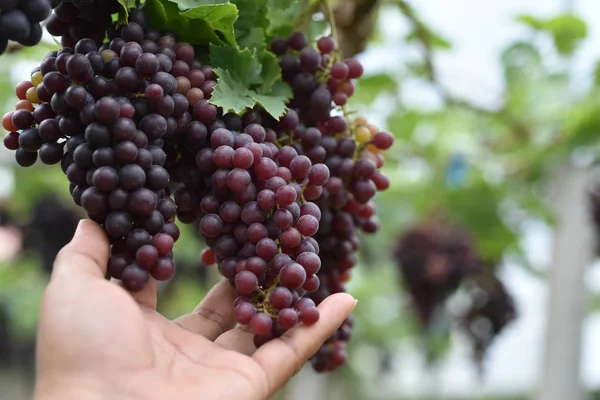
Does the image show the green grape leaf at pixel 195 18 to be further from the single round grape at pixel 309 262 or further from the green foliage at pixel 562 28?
the green foliage at pixel 562 28

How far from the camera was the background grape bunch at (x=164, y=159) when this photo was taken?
0.59 metres

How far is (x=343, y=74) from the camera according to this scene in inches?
30.7

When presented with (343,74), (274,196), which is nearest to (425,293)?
(343,74)

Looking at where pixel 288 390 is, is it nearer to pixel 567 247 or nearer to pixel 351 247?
pixel 567 247

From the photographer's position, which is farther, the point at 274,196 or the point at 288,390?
the point at 288,390

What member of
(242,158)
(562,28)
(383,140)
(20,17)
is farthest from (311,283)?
(562,28)

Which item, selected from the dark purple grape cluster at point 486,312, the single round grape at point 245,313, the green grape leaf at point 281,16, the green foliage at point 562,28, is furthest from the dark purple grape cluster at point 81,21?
the dark purple grape cluster at point 486,312

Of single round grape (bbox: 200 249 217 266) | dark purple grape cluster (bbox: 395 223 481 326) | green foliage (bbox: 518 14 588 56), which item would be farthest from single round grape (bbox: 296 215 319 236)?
green foliage (bbox: 518 14 588 56)

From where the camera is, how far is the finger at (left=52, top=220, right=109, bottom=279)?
0.59 metres

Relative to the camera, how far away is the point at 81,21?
2.18 feet

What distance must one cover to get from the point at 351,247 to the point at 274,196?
0.24 metres

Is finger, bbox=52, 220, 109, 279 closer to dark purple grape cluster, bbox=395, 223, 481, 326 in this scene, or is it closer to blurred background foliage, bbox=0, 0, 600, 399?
blurred background foliage, bbox=0, 0, 600, 399

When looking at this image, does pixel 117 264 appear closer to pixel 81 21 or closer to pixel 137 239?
pixel 137 239

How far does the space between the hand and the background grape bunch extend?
0.07ft
